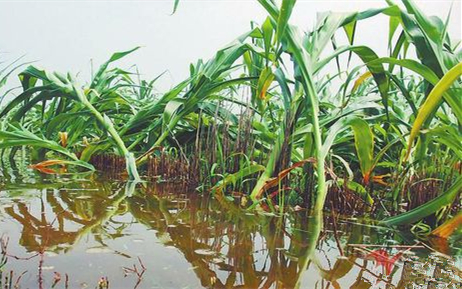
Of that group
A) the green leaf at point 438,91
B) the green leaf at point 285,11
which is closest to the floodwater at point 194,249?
the green leaf at point 438,91

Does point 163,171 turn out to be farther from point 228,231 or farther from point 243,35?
point 228,231

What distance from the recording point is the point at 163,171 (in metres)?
2.11

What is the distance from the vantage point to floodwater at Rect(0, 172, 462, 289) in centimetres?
78

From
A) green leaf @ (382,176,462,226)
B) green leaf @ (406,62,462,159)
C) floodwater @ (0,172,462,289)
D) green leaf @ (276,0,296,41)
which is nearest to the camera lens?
floodwater @ (0,172,462,289)

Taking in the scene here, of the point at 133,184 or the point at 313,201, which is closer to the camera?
the point at 313,201

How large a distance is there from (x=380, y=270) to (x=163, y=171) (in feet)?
4.55

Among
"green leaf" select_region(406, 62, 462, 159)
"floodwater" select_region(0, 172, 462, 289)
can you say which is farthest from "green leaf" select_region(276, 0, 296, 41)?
"floodwater" select_region(0, 172, 462, 289)

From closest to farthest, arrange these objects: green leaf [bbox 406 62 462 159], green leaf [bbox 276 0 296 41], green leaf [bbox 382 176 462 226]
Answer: green leaf [bbox 406 62 462 159], green leaf [bbox 382 176 462 226], green leaf [bbox 276 0 296 41]

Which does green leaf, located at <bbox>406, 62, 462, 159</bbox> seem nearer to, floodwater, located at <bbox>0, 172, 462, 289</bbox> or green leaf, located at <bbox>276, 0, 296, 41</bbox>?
floodwater, located at <bbox>0, 172, 462, 289</bbox>

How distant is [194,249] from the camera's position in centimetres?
95

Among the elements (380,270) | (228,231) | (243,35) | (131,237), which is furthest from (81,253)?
(243,35)

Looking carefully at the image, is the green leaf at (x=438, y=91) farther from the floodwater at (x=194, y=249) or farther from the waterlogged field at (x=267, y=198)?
the floodwater at (x=194, y=249)

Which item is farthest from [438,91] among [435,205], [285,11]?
[285,11]

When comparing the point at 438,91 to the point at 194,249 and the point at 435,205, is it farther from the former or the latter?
the point at 194,249
